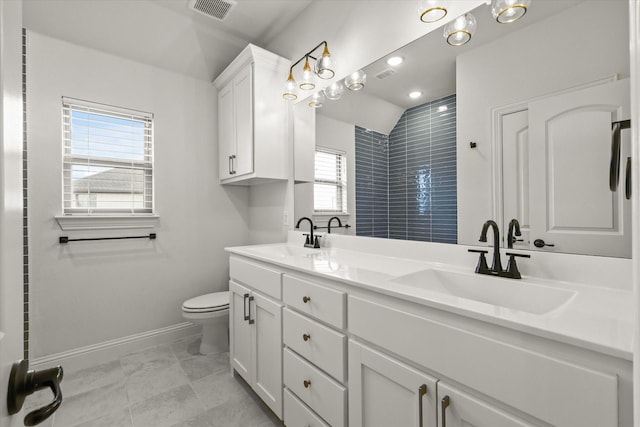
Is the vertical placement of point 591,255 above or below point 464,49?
below

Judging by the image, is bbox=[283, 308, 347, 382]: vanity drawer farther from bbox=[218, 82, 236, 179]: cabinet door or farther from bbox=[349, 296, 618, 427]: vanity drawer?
bbox=[218, 82, 236, 179]: cabinet door

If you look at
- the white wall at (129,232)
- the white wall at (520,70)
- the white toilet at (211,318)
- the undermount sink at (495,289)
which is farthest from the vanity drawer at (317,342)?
the white wall at (129,232)

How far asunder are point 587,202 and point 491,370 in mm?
715

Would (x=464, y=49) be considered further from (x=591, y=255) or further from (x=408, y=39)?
(x=591, y=255)

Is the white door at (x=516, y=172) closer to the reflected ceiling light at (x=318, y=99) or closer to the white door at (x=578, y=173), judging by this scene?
the white door at (x=578, y=173)

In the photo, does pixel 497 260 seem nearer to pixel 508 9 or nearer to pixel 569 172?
pixel 569 172

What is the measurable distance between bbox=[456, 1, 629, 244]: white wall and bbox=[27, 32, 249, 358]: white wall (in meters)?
2.25

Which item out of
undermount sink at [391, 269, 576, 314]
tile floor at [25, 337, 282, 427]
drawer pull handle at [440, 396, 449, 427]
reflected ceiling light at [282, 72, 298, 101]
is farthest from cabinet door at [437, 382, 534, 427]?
reflected ceiling light at [282, 72, 298, 101]

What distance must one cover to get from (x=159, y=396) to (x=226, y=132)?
209 centimetres

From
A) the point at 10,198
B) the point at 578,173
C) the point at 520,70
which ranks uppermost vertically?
the point at 520,70

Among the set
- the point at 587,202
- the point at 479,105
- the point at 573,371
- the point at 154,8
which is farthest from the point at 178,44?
the point at 573,371

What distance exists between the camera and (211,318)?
234 cm

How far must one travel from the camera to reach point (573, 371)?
62 centimetres

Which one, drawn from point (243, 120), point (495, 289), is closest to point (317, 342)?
point (495, 289)
